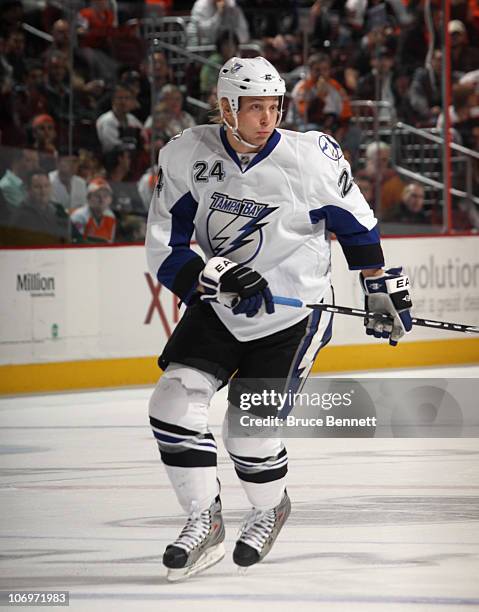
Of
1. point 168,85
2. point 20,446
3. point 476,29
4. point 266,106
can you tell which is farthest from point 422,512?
→ point 476,29

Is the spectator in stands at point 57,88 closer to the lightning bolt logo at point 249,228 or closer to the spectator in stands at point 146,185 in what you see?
the spectator in stands at point 146,185

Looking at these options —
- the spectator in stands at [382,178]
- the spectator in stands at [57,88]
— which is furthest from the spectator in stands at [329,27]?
the spectator in stands at [57,88]

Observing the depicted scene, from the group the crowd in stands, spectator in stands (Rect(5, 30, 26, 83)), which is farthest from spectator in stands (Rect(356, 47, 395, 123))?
spectator in stands (Rect(5, 30, 26, 83))

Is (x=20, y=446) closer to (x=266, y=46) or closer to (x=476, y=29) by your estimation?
(x=266, y=46)

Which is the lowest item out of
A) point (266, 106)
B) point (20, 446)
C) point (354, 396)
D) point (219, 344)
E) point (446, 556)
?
point (20, 446)

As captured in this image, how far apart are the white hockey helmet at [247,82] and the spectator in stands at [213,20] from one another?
5.65m

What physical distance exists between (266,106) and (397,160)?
243 inches

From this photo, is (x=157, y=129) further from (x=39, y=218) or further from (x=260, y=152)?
(x=260, y=152)

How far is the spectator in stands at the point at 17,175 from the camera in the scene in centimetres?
808

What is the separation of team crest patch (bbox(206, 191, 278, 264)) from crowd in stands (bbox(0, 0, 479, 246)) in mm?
4436

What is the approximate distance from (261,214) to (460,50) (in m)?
6.92

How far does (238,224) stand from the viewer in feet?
12.3

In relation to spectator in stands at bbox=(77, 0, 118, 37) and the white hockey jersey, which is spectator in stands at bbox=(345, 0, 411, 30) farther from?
the white hockey jersey

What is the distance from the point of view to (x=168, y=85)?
29.5 feet
